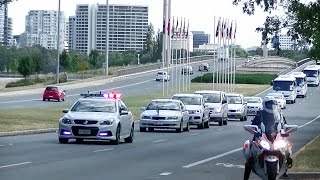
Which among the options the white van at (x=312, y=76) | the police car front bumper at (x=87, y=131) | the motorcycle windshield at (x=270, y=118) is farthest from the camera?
the white van at (x=312, y=76)

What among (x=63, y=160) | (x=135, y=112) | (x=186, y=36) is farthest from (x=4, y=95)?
(x=63, y=160)

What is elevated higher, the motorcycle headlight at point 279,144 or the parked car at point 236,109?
the motorcycle headlight at point 279,144

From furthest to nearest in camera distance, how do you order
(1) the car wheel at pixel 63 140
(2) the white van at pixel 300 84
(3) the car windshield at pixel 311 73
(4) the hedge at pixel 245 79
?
(4) the hedge at pixel 245 79 → (3) the car windshield at pixel 311 73 → (2) the white van at pixel 300 84 → (1) the car wheel at pixel 63 140

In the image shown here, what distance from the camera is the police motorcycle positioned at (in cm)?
1405

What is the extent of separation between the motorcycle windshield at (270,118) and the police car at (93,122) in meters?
12.2

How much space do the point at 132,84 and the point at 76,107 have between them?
79.7 metres

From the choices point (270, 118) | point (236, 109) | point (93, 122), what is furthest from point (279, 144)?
point (236, 109)

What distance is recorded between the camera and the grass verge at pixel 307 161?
1816cm

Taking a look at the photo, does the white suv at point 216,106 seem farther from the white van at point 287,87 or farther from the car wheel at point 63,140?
the white van at point 287,87

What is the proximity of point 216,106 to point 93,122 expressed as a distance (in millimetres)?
20820

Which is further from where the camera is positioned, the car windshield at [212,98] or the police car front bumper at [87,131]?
the car windshield at [212,98]

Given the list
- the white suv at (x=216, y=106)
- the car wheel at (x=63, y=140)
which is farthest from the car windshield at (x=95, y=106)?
the white suv at (x=216, y=106)

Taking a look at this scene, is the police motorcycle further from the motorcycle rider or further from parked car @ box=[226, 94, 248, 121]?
parked car @ box=[226, 94, 248, 121]

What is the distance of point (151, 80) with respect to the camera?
116312mm
